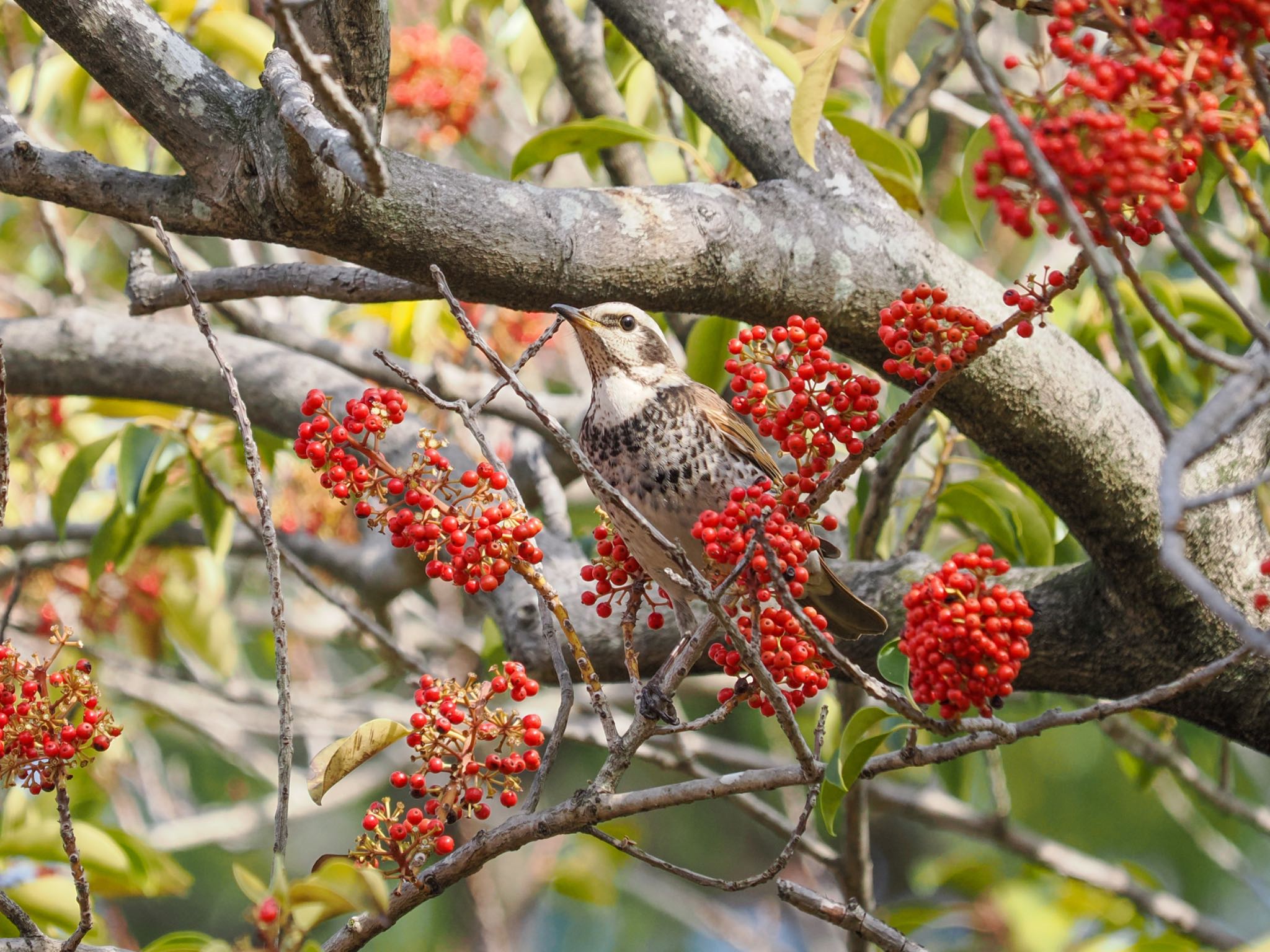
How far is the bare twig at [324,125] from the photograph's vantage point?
1262 millimetres

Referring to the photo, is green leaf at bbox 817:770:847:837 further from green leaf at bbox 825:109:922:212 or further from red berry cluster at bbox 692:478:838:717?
green leaf at bbox 825:109:922:212

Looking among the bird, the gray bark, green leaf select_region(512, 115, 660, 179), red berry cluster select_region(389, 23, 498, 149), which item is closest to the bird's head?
the bird

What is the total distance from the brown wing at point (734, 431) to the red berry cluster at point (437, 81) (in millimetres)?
2219

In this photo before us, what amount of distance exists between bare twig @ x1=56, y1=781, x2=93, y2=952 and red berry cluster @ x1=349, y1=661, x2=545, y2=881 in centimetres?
36

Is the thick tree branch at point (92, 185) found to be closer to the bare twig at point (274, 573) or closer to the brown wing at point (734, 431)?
the bare twig at point (274, 573)

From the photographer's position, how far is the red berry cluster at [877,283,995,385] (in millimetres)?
1599

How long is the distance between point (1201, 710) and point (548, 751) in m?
1.58

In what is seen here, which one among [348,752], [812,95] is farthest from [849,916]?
[812,95]

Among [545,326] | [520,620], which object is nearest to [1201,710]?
[520,620]

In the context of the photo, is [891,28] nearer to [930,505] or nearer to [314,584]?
[930,505]

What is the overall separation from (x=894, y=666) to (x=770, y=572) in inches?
30.9

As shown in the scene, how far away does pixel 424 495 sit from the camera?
5.39ft

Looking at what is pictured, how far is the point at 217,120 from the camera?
2018 millimetres

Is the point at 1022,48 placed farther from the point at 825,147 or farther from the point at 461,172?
the point at 461,172
